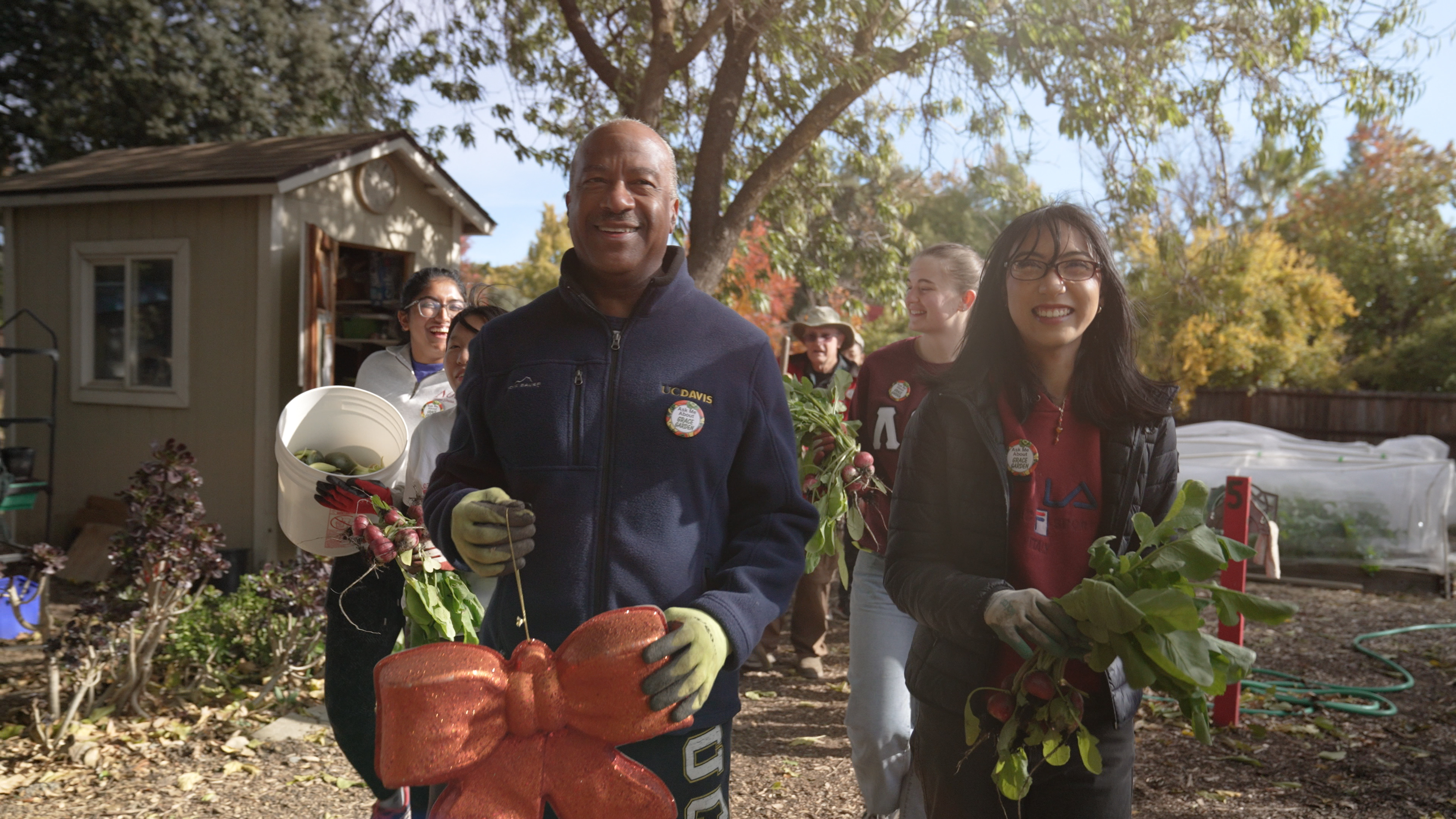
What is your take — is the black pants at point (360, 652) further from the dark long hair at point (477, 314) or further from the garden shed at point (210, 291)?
the garden shed at point (210, 291)

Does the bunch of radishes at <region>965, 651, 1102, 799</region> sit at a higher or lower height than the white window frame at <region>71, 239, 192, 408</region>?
lower

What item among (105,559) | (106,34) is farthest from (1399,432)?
(106,34)

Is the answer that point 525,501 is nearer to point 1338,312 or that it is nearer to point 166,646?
point 166,646

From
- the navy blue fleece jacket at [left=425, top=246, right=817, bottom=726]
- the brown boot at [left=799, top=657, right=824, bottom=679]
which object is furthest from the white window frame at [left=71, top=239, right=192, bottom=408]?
the navy blue fleece jacket at [left=425, top=246, right=817, bottom=726]

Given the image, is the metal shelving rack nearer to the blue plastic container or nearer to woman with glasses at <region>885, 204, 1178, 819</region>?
the blue plastic container

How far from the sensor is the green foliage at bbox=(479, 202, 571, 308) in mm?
22500

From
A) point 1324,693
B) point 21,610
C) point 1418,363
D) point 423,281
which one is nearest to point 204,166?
point 21,610

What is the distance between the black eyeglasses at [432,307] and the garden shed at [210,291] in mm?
4917

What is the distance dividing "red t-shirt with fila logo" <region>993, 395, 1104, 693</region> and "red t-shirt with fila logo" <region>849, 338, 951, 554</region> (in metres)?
1.48

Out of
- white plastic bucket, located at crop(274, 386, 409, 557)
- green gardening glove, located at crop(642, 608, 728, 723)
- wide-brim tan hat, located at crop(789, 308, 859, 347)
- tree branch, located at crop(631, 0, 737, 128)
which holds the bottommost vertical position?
green gardening glove, located at crop(642, 608, 728, 723)

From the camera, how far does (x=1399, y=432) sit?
15477 mm

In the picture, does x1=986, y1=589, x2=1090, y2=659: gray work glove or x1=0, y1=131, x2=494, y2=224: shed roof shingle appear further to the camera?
x1=0, y1=131, x2=494, y2=224: shed roof shingle

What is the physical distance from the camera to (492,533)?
170cm

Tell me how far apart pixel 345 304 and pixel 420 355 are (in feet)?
19.4
